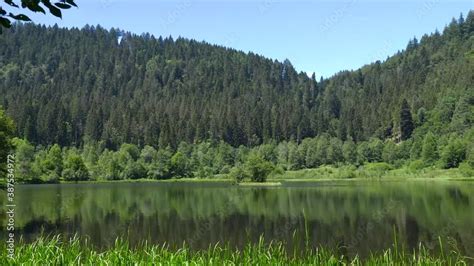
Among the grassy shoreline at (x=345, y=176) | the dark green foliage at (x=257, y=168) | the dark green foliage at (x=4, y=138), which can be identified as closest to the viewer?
the dark green foliage at (x=4, y=138)

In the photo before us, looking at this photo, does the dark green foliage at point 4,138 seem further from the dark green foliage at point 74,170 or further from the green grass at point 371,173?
the green grass at point 371,173

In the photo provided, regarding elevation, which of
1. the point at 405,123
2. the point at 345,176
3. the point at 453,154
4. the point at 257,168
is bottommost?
the point at 345,176

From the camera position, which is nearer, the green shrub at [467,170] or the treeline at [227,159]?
the green shrub at [467,170]

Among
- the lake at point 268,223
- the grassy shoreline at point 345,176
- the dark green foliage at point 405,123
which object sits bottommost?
the lake at point 268,223

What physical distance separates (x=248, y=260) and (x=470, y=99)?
6615 inches

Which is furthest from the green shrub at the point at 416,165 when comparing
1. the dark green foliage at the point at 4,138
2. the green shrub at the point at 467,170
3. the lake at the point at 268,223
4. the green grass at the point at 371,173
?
the dark green foliage at the point at 4,138

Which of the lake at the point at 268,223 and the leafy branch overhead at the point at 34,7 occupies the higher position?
the leafy branch overhead at the point at 34,7

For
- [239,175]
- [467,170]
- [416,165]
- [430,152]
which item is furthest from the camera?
[430,152]

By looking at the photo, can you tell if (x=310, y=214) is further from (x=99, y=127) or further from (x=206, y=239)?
(x=99, y=127)

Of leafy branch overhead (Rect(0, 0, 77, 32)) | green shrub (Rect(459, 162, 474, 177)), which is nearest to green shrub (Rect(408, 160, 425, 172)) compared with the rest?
green shrub (Rect(459, 162, 474, 177))

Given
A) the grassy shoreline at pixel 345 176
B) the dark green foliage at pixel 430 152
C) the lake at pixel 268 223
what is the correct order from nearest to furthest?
the lake at pixel 268 223 < the grassy shoreline at pixel 345 176 < the dark green foliage at pixel 430 152

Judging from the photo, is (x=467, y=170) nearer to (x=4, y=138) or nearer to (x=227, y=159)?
(x=227, y=159)

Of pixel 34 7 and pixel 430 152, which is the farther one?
pixel 430 152

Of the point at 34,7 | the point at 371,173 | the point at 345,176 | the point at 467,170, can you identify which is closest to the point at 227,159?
the point at 345,176
